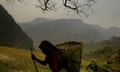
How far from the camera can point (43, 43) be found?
10.2m

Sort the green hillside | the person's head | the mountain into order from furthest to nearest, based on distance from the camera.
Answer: the mountain
the green hillside
the person's head

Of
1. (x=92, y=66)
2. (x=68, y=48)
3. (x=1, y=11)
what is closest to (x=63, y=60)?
(x=68, y=48)

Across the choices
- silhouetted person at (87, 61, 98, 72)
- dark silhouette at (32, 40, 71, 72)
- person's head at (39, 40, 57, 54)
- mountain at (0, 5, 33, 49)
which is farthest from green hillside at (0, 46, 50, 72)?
mountain at (0, 5, 33, 49)

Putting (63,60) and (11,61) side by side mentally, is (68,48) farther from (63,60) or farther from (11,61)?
(11,61)

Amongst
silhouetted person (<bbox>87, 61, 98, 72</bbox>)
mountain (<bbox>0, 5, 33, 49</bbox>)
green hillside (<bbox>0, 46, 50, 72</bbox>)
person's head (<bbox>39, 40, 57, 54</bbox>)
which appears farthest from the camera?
mountain (<bbox>0, 5, 33, 49</bbox>)

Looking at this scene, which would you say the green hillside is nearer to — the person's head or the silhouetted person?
the silhouetted person

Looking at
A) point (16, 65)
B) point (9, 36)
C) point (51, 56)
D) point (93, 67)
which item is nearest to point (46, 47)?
point (51, 56)

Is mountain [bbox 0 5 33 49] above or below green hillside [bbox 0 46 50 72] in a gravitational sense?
below

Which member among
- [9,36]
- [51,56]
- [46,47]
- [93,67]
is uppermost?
[46,47]

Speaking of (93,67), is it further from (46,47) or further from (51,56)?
(46,47)

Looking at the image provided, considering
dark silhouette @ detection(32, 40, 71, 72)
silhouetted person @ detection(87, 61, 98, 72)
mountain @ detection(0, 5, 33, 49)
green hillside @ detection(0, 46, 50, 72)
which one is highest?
dark silhouette @ detection(32, 40, 71, 72)


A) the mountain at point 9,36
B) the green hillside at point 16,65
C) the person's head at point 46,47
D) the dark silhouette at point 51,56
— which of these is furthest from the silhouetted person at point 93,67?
the mountain at point 9,36

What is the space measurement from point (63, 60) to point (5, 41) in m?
84.6

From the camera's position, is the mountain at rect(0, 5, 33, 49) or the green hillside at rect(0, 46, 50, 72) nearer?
the green hillside at rect(0, 46, 50, 72)
